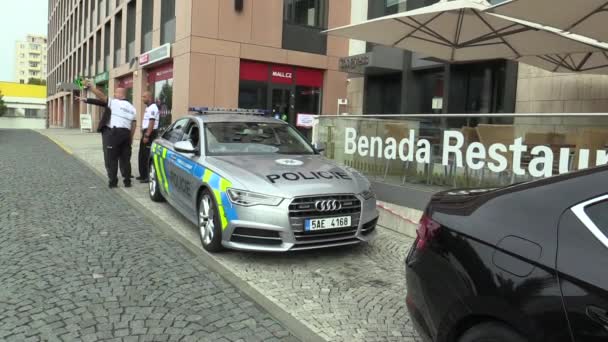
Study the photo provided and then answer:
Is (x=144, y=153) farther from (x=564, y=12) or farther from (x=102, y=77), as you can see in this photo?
(x=102, y=77)

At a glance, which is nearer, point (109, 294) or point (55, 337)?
point (55, 337)

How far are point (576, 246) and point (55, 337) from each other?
3.05 meters

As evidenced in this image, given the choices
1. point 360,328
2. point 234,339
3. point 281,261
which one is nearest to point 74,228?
point 281,261

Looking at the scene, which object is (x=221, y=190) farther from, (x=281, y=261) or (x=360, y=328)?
(x=360, y=328)

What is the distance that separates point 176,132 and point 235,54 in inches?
413

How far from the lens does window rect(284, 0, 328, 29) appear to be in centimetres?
1864

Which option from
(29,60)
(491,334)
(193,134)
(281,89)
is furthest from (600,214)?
(29,60)

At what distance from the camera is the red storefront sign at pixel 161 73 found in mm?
19016

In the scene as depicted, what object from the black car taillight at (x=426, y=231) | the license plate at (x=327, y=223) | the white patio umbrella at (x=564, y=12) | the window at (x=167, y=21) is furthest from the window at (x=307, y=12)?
the black car taillight at (x=426, y=231)

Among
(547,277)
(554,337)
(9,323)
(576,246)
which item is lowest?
(9,323)

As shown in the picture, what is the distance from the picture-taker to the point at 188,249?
17.6 feet

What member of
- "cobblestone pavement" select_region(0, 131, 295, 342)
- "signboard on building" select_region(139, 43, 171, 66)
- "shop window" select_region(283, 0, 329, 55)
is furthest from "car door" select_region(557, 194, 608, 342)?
"signboard on building" select_region(139, 43, 171, 66)

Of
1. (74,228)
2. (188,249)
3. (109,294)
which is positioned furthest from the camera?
(74,228)

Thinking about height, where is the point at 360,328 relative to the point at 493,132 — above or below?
below
